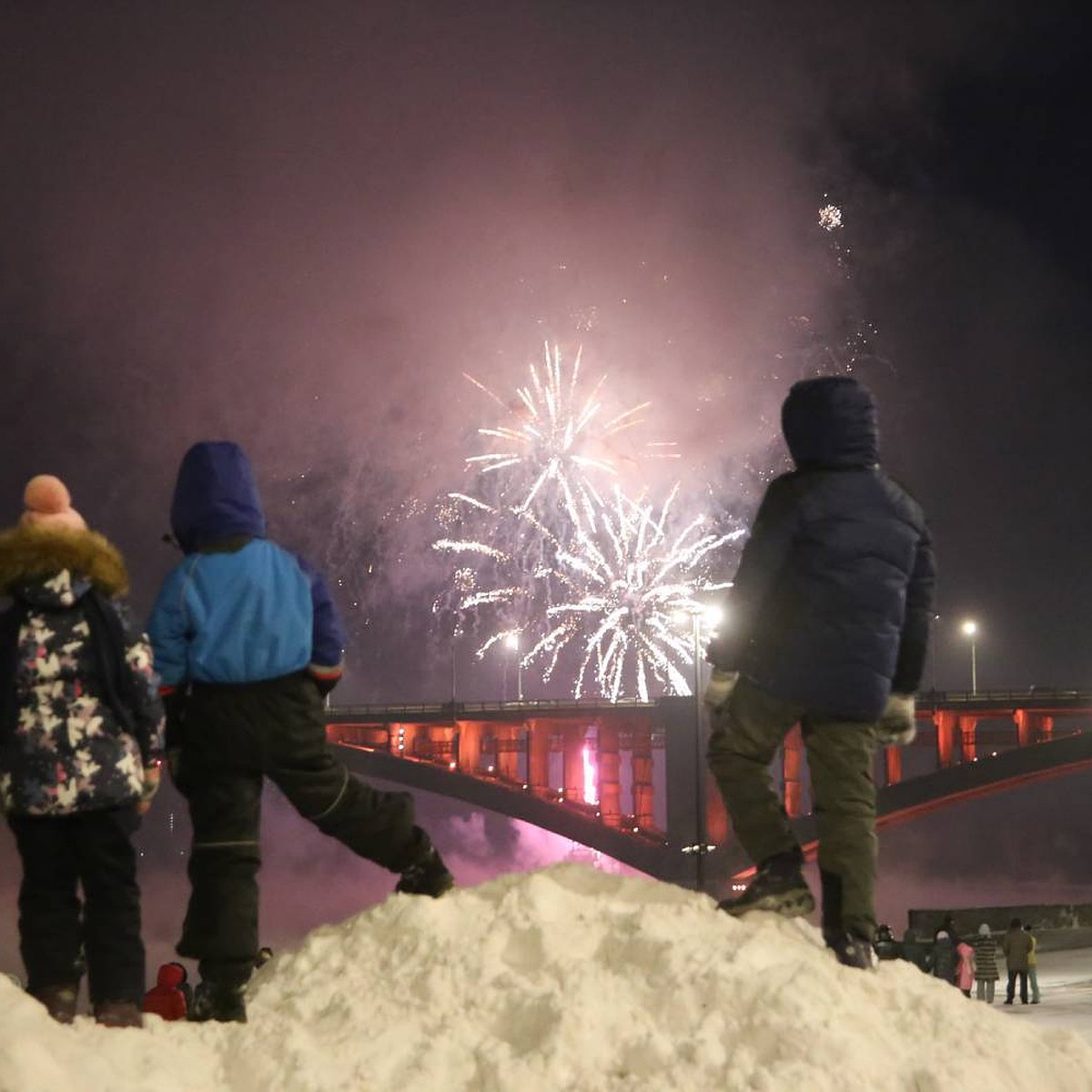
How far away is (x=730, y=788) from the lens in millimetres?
5383

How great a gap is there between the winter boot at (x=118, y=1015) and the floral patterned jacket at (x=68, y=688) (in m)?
0.61

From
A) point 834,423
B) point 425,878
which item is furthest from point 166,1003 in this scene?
point 834,423

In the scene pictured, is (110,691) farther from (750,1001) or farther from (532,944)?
(750,1001)

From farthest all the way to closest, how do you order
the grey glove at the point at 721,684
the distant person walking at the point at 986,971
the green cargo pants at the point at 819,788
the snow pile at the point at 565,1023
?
the distant person walking at the point at 986,971 < the grey glove at the point at 721,684 < the green cargo pants at the point at 819,788 < the snow pile at the point at 565,1023

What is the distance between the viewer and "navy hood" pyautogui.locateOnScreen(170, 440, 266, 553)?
5125 millimetres

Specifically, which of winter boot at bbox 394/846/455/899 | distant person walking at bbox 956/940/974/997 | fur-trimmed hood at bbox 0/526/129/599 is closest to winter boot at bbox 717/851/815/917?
winter boot at bbox 394/846/455/899

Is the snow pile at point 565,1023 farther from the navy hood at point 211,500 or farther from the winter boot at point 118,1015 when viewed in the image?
the navy hood at point 211,500

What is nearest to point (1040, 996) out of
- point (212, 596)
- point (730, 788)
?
point (730, 788)

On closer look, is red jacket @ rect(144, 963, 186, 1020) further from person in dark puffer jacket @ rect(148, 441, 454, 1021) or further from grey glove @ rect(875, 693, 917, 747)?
grey glove @ rect(875, 693, 917, 747)

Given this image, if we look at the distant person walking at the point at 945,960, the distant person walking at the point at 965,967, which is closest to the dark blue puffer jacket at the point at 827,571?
the distant person walking at the point at 965,967

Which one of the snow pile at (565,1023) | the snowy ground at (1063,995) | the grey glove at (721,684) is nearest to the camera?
the snow pile at (565,1023)

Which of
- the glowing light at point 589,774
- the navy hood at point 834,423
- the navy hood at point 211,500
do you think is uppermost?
the navy hood at point 834,423

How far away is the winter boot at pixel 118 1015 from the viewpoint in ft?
14.4

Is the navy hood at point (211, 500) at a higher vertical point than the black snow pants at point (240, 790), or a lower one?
higher
